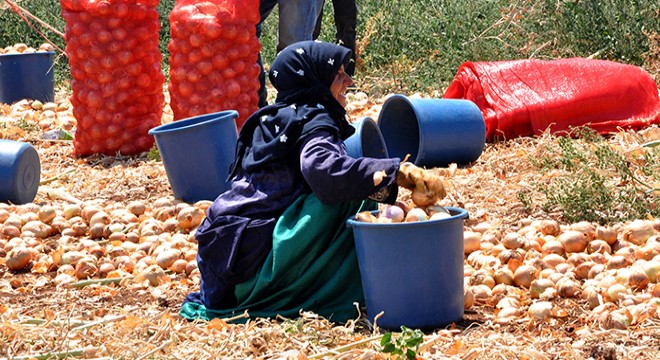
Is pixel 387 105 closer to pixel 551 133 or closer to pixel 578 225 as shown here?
pixel 551 133

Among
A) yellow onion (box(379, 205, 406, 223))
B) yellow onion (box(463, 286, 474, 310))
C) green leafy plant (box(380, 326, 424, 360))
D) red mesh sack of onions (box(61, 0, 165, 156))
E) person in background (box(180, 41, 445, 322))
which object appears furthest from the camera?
red mesh sack of onions (box(61, 0, 165, 156))

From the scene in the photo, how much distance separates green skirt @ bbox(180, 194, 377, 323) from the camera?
3.43 meters

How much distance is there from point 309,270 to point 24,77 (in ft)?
20.4

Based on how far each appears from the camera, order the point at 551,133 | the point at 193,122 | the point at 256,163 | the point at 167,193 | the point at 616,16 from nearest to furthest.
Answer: the point at 256,163
the point at 193,122
the point at 167,193
the point at 551,133
the point at 616,16

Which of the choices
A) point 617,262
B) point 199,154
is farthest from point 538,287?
point 199,154

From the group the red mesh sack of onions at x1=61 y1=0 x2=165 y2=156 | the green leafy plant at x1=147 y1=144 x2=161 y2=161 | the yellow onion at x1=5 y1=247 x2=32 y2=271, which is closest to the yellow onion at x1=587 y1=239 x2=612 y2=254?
the yellow onion at x1=5 y1=247 x2=32 y2=271

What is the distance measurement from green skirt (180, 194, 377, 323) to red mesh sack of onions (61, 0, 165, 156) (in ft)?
11.4

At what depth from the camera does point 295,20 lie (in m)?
6.92

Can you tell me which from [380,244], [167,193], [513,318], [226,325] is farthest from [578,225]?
[167,193]

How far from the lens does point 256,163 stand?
3.52 m

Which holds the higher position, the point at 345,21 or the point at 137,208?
the point at 345,21

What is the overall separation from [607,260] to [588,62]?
9.57 feet

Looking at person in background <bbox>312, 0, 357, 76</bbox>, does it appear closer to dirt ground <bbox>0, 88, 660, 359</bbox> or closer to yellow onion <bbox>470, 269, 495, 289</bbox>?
dirt ground <bbox>0, 88, 660, 359</bbox>

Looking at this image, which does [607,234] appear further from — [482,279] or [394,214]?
[394,214]
